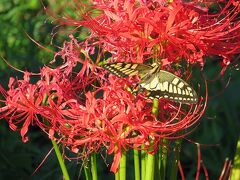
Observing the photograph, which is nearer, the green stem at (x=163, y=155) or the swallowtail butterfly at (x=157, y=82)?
the swallowtail butterfly at (x=157, y=82)

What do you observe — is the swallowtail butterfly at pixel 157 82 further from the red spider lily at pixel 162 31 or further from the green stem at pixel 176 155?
the green stem at pixel 176 155

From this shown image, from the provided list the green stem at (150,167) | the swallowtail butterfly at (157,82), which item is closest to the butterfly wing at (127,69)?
the swallowtail butterfly at (157,82)

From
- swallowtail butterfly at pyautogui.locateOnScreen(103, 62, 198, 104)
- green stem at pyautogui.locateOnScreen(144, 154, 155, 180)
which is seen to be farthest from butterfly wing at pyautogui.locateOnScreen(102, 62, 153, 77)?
green stem at pyautogui.locateOnScreen(144, 154, 155, 180)

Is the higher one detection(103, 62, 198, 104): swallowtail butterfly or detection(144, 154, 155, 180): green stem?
detection(103, 62, 198, 104): swallowtail butterfly

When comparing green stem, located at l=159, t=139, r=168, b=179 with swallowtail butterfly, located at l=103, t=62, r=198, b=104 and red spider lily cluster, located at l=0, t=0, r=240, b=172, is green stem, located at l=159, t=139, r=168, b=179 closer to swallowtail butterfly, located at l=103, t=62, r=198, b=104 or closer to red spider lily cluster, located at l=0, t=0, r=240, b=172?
red spider lily cluster, located at l=0, t=0, r=240, b=172

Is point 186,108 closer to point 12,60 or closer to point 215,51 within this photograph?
point 215,51

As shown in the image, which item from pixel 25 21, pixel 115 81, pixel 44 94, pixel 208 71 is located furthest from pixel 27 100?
pixel 25 21
